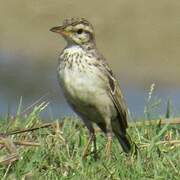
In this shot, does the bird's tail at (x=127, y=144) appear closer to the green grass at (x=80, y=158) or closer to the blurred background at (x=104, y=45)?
the green grass at (x=80, y=158)

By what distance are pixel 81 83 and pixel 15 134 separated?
738 mm

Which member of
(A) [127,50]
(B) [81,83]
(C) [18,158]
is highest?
(A) [127,50]

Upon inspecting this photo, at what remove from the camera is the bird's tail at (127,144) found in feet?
30.4

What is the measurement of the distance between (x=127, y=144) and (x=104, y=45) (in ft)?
28.1

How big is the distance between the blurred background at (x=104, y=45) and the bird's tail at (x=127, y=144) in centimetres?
246

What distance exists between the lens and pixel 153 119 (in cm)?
1029

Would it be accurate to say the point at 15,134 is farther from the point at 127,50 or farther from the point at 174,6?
the point at 174,6

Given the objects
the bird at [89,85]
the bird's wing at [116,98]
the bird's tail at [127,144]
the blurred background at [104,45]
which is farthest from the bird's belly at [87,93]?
the blurred background at [104,45]

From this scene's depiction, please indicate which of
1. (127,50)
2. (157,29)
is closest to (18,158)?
(127,50)

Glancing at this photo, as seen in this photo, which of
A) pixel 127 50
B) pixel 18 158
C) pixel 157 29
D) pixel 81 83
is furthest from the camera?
pixel 157 29

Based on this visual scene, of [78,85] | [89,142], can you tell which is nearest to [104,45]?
[89,142]

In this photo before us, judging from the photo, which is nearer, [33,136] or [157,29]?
[33,136]

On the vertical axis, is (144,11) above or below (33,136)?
above

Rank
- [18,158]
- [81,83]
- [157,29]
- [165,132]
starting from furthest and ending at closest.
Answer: [157,29]
[165,132]
[81,83]
[18,158]
